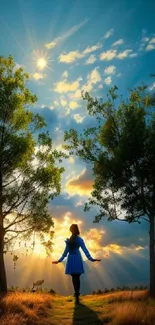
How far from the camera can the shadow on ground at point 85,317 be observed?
11234 mm

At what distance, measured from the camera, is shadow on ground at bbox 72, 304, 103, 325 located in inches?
442

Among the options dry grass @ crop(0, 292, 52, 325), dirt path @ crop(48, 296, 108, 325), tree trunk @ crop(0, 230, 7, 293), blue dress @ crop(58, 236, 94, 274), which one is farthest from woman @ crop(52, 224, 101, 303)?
tree trunk @ crop(0, 230, 7, 293)

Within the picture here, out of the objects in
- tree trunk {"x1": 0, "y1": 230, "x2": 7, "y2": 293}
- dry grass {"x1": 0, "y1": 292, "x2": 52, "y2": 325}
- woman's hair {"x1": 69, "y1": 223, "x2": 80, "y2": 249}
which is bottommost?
dry grass {"x1": 0, "y1": 292, "x2": 52, "y2": 325}

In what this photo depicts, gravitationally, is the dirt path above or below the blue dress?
below

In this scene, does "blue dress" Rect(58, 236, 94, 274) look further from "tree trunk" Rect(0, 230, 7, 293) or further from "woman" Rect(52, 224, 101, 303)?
"tree trunk" Rect(0, 230, 7, 293)

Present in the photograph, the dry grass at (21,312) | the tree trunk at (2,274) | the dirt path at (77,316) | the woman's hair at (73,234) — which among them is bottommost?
the dirt path at (77,316)

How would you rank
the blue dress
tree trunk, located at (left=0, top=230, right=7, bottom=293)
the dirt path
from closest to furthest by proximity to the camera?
the dirt path, the blue dress, tree trunk, located at (left=0, top=230, right=7, bottom=293)

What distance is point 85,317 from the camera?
12148 millimetres

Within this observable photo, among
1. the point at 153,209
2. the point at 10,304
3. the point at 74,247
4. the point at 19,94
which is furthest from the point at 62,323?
the point at 19,94

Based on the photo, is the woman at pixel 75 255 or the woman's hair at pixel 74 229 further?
the woman's hair at pixel 74 229

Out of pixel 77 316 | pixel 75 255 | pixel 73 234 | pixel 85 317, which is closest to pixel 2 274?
pixel 75 255

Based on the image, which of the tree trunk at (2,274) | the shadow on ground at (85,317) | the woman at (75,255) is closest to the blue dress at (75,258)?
the woman at (75,255)

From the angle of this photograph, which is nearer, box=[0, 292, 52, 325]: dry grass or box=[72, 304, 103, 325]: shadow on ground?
box=[0, 292, 52, 325]: dry grass

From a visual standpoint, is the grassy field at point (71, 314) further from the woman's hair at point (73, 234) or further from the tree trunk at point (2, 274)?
the tree trunk at point (2, 274)
